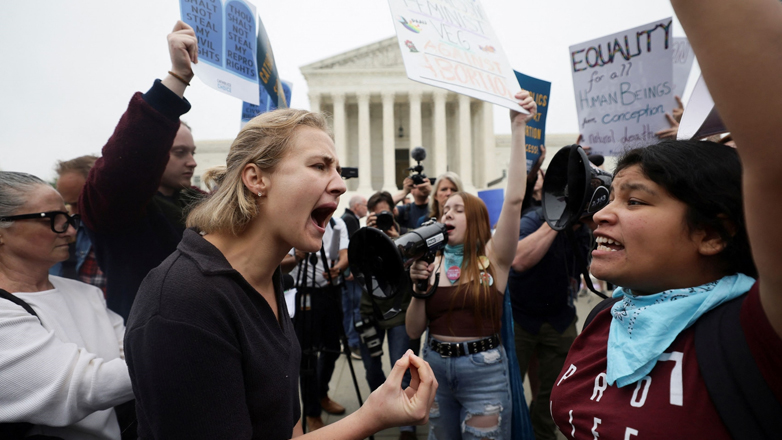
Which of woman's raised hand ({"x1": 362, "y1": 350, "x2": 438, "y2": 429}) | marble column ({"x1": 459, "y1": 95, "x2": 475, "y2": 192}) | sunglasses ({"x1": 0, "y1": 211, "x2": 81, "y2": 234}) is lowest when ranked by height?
woman's raised hand ({"x1": 362, "y1": 350, "x2": 438, "y2": 429})

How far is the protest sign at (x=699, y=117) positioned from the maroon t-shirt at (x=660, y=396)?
0.82m

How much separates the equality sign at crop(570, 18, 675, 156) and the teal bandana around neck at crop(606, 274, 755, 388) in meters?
2.64

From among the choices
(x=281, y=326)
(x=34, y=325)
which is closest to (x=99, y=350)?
(x=34, y=325)

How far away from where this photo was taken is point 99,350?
187cm

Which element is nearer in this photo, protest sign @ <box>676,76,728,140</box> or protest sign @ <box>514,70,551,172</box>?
protest sign @ <box>676,76,728,140</box>

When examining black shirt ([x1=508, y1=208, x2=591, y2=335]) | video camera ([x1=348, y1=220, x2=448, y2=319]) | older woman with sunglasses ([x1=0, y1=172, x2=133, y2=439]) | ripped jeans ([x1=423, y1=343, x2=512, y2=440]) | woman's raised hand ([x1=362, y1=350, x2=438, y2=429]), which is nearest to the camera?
woman's raised hand ([x1=362, y1=350, x2=438, y2=429])

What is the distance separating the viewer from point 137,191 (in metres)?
1.97

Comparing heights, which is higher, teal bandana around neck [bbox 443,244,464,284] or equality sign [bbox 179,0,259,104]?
equality sign [bbox 179,0,259,104]

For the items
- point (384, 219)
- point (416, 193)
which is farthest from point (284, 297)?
point (416, 193)

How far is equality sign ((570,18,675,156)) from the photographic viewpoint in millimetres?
3383

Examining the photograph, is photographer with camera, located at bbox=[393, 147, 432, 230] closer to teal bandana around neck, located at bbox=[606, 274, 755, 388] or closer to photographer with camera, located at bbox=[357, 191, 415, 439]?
photographer with camera, located at bbox=[357, 191, 415, 439]

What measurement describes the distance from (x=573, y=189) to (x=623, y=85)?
2680 millimetres

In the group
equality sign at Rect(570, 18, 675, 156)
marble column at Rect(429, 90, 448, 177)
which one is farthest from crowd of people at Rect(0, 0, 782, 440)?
marble column at Rect(429, 90, 448, 177)

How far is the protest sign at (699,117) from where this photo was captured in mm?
1437
